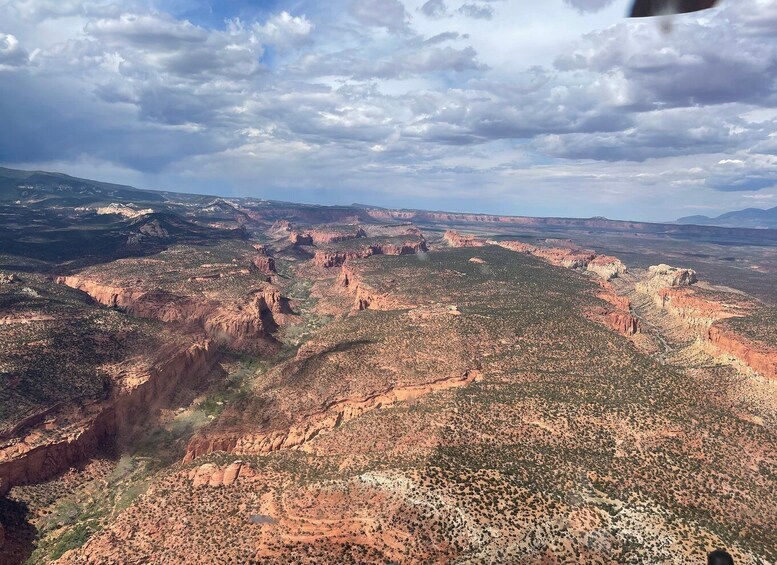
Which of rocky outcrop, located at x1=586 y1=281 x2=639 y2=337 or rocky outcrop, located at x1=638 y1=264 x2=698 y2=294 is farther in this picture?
rocky outcrop, located at x1=638 y1=264 x2=698 y2=294

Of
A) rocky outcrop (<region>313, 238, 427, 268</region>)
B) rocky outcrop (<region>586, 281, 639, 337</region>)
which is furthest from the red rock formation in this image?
rocky outcrop (<region>586, 281, 639, 337</region>)

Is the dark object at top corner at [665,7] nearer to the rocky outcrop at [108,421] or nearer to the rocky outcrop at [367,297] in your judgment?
the rocky outcrop at [108,421]

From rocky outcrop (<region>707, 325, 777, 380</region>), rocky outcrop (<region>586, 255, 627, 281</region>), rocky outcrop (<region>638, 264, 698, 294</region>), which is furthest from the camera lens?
rocky outcrop (<region>586, 255, 627, 281</region>)

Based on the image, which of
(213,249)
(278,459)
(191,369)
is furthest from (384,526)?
(213,249)

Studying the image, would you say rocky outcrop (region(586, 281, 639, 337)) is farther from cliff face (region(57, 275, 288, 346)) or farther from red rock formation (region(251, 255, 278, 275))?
red rock formation (region(251, 255, 278, 275))

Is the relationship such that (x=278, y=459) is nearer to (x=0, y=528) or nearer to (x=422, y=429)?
(x=422, y=429)

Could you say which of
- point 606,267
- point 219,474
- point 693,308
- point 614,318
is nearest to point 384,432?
point 219,474

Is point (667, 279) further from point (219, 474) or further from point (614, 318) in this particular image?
point (219, 474)
